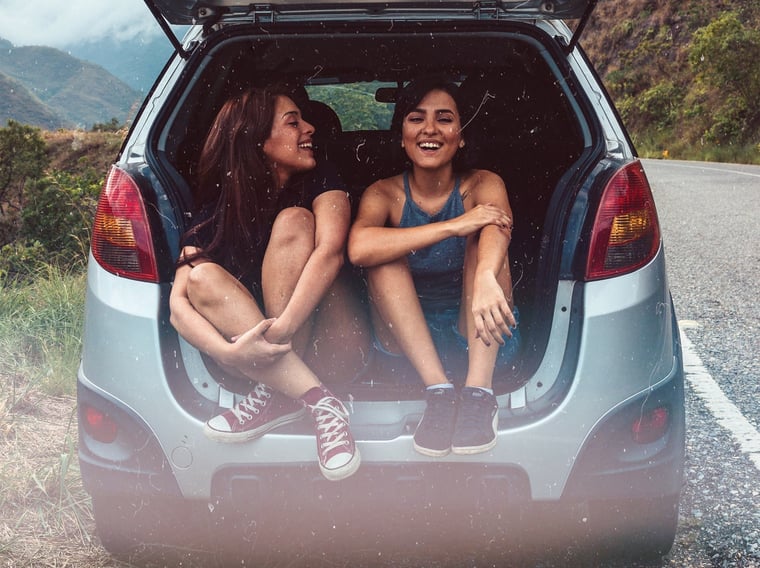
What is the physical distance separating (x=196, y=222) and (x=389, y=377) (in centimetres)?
72

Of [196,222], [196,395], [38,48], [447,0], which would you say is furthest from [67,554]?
[38,48]

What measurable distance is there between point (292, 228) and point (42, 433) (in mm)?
1817

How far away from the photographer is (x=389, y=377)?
2686mm

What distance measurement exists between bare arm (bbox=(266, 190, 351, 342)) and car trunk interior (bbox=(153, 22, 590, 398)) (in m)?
0.23

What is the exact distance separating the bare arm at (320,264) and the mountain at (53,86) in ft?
293

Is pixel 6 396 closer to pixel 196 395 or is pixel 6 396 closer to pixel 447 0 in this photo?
pixel 196 395

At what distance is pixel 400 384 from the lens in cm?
259

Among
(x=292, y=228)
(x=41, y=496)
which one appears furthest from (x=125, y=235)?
(x=41, y=496)

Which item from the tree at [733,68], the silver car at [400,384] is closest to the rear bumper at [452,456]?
the silver car at [400,384]

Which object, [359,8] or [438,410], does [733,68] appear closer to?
[359,8]

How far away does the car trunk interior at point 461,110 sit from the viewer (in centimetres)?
265

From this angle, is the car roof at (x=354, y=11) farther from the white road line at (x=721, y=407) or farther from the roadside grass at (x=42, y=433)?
the white road line at (x=721, y=407)

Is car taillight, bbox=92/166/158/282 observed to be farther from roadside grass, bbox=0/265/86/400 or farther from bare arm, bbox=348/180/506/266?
roadside grass, bbox=0/265/86/400

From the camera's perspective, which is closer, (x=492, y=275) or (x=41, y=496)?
(x=492, y=275)
